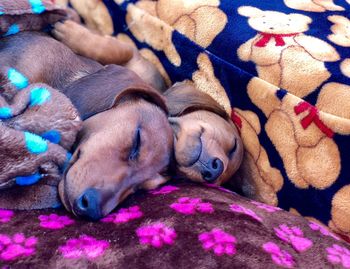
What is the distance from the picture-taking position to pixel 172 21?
2.10 m

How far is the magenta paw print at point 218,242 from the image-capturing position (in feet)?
4.09

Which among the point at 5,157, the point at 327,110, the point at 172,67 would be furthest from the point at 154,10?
the point at 5,157

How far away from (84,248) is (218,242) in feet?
1.10

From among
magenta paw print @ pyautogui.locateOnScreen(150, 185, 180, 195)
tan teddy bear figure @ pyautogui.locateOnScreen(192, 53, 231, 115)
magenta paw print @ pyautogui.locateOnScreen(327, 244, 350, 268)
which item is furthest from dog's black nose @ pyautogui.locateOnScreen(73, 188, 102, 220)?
tan teddy bear figure @ pyautogui.locateOnScreen(192, 53, 231, 115)

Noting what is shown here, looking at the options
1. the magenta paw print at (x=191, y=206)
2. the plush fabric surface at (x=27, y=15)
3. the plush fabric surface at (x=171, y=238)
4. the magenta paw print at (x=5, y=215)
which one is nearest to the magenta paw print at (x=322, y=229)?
the plush fabric surface at (x=171, y=238)

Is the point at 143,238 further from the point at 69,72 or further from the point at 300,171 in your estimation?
the point at 69,72

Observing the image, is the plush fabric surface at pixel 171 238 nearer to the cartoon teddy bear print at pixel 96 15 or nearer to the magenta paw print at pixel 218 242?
the magenta paw print at pixel 218 242

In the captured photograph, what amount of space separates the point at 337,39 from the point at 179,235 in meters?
1.00

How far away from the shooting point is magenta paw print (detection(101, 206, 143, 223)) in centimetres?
137

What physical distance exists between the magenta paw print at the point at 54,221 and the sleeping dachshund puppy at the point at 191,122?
0.51 meters

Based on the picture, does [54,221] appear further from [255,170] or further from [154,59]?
[154,59]

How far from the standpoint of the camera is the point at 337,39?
6.04 ft

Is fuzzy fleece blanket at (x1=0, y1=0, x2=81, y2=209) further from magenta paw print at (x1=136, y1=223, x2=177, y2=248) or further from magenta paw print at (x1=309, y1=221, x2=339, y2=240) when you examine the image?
magenta paw print at (x1=309, y1=221, x2=339, y2=240)

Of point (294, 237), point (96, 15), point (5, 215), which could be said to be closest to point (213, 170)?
point (294, 237)
